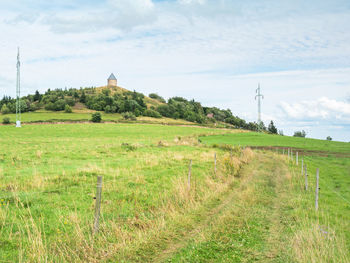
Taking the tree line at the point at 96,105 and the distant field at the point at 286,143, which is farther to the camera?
the tree line at the point at 96,105

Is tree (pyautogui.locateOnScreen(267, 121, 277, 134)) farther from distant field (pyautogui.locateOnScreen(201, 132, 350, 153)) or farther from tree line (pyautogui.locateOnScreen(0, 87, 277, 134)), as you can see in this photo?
distant field (pyautogui.locateOnScreen(201, 132, 350, 153))

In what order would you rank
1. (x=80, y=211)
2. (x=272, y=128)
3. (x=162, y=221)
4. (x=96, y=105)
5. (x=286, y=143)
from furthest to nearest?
Result: 1. (x=272, y=128)
2. (x=96, y=105)
3. (x=286, y=143)
4. (x=80, y=211)
5. (x=162, y=221)

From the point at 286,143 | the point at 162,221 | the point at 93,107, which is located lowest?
the point at 162,221

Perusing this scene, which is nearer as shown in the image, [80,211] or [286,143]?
[80,211]

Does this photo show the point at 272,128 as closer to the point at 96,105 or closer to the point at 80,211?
the point at 96,105

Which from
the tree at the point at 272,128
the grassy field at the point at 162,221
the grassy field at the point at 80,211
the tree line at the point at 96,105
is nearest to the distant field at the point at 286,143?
the tree line at the point at 96,105

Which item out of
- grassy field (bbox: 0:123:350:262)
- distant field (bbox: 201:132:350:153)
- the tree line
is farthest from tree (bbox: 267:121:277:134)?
grassy field (bbox: 0:123:350:262)

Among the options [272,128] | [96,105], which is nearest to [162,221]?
[96,105]

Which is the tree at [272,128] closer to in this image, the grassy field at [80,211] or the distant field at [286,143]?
→ the distant field at [286,143]

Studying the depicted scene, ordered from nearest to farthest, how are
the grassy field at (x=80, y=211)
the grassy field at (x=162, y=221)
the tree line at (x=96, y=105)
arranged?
the grassy field at (x=80, y=211) → the grassy field at (x=162, y=221) → the tree line at (x=96, y=105)

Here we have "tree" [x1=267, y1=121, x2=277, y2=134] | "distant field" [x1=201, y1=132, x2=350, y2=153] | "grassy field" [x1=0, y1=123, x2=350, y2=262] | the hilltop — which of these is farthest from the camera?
"tree" [x1=267, y1=121, x2=277, y2=134]

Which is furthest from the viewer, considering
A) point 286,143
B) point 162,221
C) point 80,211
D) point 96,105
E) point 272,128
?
point 272,128

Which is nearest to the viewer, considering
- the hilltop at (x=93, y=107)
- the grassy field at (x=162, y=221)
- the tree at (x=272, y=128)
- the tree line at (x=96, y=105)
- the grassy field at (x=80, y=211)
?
the grassy field at (x=80, y=211)

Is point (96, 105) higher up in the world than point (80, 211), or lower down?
higher up
